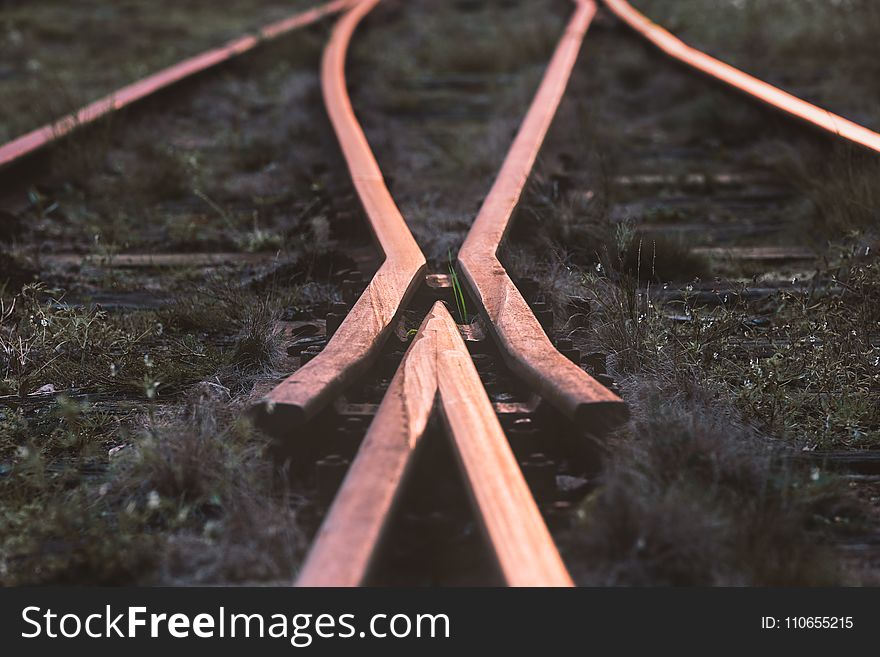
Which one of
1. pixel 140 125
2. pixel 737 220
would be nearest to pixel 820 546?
pixel 737 220

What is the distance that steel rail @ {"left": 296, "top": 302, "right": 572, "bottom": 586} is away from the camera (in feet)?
5.80

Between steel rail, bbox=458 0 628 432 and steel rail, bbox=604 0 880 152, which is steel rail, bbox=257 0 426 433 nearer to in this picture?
steel rail, bbox=458 0 628 432

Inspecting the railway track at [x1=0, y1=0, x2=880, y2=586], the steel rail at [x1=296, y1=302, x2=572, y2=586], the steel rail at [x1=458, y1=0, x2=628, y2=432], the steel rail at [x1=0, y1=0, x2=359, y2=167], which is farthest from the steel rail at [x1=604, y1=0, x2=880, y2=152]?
the steel rail at [x1=0, y1=0, x2=359, y2=167]

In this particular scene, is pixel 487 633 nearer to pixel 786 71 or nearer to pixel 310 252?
pixel 310 252

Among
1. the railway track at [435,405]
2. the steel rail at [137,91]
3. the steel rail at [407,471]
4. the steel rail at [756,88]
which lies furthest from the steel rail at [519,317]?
the steel rail at [137,91]

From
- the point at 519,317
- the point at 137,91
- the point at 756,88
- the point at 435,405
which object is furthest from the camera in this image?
the point at 137,91

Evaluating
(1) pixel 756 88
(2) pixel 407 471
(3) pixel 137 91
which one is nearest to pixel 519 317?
(2) pixel 407 471

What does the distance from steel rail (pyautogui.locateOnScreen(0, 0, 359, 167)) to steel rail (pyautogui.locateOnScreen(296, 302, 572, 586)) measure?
10.3ft

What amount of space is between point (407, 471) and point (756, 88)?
180 inches

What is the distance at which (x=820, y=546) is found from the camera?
220cm

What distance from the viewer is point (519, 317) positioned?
2854 mm

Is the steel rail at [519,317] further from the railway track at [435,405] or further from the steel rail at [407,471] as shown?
the steel rail at [407,471]

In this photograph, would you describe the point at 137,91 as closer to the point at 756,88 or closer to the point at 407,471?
the point at 756,88

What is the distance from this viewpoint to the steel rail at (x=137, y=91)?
Result: 16.6ft
